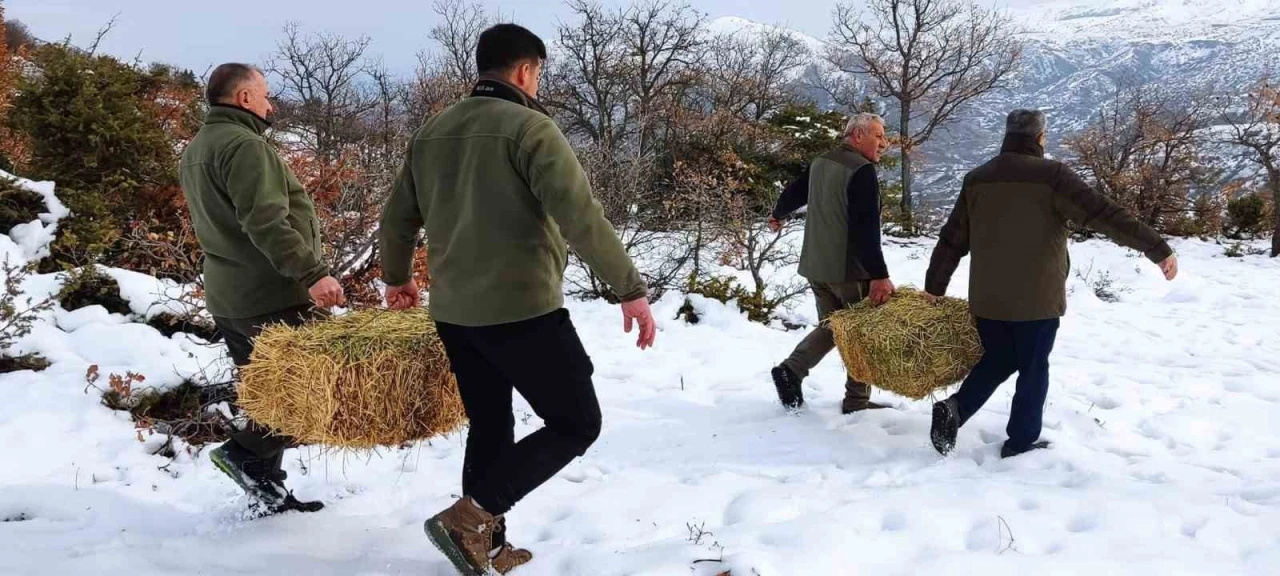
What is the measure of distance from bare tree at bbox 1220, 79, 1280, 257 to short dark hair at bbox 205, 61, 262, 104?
1851 cm

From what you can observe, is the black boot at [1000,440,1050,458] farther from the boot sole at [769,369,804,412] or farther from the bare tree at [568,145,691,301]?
the bare tree at [568,145,691,301]

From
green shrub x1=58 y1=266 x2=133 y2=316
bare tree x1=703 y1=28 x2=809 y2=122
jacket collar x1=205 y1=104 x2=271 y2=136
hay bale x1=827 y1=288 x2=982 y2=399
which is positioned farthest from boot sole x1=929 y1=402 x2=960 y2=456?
bare tree x1=703 y1=28 x2=809 y2=122

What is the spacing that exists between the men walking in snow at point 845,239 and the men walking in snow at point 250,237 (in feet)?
8.62

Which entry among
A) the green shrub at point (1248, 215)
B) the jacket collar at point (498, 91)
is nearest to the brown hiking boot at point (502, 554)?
the jacket collar at point (498, 91)

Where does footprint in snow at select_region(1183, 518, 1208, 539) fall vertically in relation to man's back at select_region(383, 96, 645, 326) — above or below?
below

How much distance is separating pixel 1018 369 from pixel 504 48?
2865mm

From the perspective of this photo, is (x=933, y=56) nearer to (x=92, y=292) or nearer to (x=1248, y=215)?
(x=1248, y=215)

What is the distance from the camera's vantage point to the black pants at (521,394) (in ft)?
6.75

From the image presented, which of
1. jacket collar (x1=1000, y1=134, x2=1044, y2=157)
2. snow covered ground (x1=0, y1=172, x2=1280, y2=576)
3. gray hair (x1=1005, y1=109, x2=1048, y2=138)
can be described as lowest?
snow covered ground (x1=0, y1=172, x2=1280, y2=576)

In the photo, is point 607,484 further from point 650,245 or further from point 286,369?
point 650,245

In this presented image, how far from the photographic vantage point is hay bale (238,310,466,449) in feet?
7.50

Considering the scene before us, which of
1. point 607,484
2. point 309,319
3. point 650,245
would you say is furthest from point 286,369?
point 650,245

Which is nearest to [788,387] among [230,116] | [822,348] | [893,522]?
[822,348]

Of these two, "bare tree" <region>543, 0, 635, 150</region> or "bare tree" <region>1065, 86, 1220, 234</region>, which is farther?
"bare tree" <region>543, 0, 635, 150</region>
